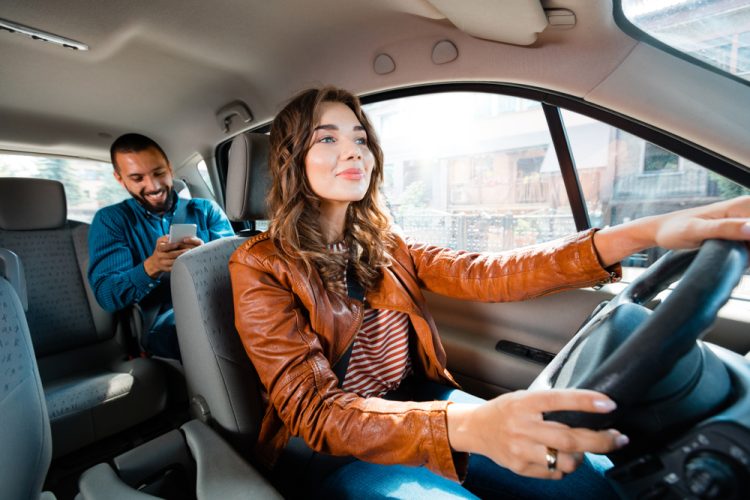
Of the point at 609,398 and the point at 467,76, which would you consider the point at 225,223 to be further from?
the point at 609,398

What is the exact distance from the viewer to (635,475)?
501 millimetres

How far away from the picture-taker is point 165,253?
1622 millimetres

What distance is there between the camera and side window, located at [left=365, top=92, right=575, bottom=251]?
6.00 ft

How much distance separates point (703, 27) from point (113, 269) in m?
2.52

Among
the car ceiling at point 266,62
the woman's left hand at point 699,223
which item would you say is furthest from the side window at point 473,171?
the woman's left hand at point 699,223

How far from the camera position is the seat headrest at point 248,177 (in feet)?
4.22

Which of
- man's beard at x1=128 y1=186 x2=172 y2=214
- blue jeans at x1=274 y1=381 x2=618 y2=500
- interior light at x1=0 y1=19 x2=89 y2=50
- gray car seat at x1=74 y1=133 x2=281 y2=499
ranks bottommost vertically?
blue jeans at x1=274 y1=381 x2=618 y2=500

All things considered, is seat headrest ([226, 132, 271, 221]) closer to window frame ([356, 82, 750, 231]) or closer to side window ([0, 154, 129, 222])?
window frame ([356, 82, 750, 231])

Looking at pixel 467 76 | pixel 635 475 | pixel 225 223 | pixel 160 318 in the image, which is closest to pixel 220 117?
pixel 225 223

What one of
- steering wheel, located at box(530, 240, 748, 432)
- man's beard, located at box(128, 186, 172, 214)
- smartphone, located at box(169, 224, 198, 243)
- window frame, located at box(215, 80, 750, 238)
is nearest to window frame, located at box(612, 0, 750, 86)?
window frame, located at box(215, 80, 750, 238)

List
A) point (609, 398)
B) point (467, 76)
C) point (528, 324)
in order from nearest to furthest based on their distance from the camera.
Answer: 1. point (609, 398)
2. point (528, 324)
3. point (467, 76)

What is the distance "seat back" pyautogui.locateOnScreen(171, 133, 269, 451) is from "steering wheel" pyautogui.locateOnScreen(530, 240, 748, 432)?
750 millimetres

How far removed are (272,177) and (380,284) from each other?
1.53 feet

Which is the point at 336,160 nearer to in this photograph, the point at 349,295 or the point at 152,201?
the point at 349,295
